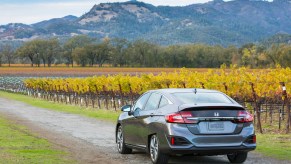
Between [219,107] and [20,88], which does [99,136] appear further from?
[20,88]

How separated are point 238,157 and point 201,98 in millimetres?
1395

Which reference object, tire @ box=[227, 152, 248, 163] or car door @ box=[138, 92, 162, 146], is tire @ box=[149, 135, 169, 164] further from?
tire @ box=[227, 152, 248, 163]

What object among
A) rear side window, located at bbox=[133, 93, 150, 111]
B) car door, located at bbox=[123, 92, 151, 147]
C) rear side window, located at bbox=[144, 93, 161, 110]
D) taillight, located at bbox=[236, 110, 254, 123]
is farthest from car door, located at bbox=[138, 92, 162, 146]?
taillight, located at bbox=[236, 110, 254, 123]

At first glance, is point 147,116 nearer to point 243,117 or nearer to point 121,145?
point 121,145

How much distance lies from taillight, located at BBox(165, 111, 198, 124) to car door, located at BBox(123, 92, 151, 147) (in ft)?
5.30

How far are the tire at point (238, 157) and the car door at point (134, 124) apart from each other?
6.35 feet

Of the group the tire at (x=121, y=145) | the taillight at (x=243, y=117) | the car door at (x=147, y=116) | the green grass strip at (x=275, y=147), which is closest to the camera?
the taillight at (x=243, y=117)

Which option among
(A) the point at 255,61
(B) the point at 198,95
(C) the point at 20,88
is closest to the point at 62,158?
(B) the point at 198,95

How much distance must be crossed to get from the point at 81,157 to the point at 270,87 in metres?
18.6

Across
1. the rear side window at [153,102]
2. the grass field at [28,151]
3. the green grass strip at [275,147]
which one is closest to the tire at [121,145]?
the grass field at [28,151]

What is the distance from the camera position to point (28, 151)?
13930 mm

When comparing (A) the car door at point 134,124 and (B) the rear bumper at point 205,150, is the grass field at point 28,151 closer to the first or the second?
(A) the car door at point 134,124

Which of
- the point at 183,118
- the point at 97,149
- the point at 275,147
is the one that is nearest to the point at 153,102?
the point at 183,118

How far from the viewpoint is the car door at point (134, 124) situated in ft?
40.8
